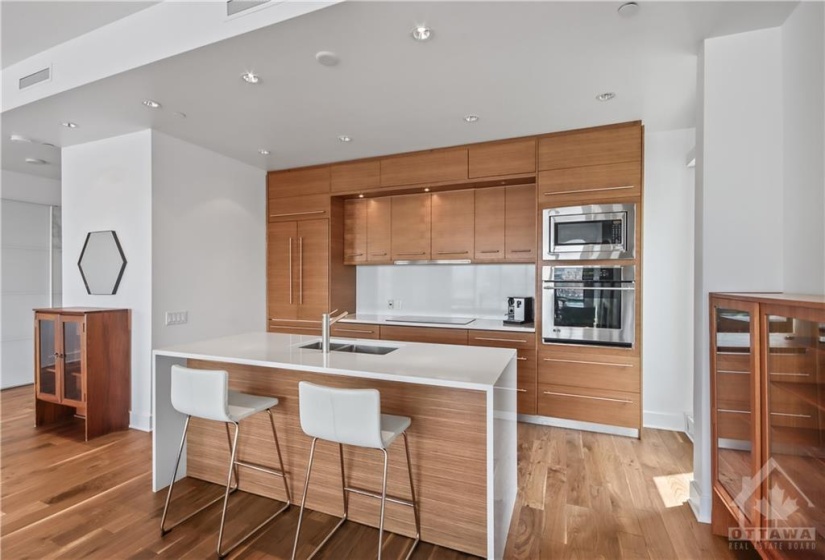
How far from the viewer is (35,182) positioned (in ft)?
16.4

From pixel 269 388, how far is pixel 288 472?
0.51 m

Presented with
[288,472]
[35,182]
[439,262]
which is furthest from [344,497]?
[35,182]

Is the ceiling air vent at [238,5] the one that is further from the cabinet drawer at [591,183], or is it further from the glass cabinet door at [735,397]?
the glass cabinet door at [735,397]

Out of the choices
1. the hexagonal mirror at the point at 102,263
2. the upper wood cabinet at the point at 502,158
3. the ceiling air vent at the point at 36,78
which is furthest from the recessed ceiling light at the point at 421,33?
the hexagonal mirror at the point at 102,263

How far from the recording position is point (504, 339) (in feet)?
11.6

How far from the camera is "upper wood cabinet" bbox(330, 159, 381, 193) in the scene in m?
4.10

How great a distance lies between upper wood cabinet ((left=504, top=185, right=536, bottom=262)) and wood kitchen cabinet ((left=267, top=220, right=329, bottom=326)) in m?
2.00

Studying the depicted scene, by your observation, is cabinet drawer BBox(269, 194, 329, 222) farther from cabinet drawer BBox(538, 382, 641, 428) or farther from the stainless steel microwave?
cabinet drawer BBox(538, 382, 641, 428)

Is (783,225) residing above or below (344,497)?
above

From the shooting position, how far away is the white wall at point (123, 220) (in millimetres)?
3379

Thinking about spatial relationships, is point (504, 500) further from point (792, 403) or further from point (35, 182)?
point (35, 182)

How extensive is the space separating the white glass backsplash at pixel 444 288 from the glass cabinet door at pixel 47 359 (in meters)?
2.86

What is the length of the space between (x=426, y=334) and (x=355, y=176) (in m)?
1.89

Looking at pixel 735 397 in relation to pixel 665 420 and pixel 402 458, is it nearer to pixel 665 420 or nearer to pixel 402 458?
pixel 402 458
